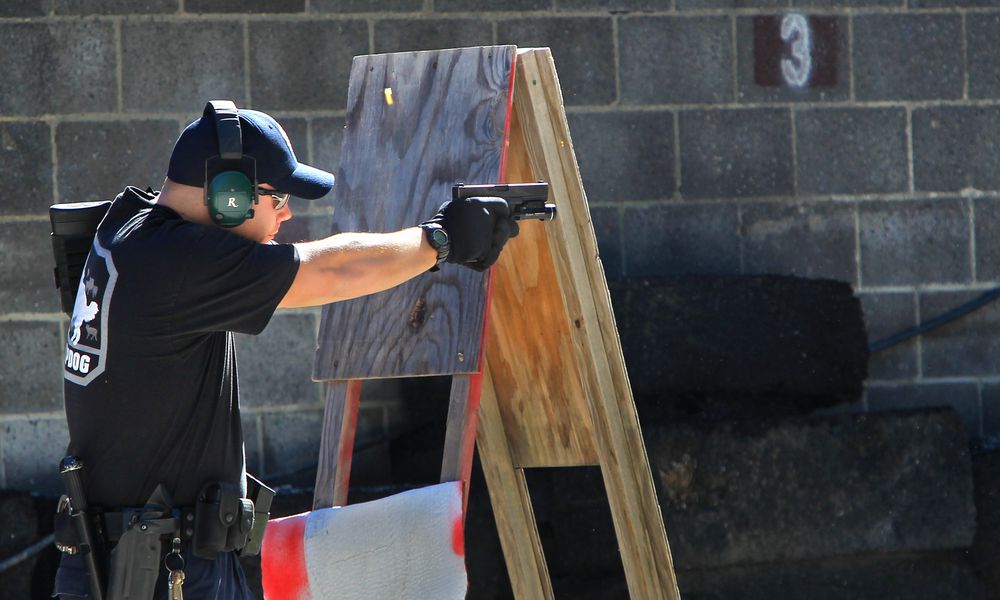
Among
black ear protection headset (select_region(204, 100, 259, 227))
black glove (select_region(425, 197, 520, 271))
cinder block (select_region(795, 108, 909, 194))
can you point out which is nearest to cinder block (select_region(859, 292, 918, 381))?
cinder block (select_region(795, 108, 909, 194))

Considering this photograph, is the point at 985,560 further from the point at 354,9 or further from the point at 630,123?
the point at 354,9

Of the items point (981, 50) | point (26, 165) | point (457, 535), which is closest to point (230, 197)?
point (457, 535)

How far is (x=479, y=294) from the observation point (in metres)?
2.77

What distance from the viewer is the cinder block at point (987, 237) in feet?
16.1

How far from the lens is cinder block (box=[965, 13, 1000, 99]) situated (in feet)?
16.0

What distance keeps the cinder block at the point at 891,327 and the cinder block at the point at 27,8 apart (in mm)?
3082

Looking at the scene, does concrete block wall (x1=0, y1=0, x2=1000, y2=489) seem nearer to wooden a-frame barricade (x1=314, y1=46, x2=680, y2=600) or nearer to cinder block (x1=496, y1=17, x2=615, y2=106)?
cinder block (x1=496, y1=17, x2=615, y2=106)

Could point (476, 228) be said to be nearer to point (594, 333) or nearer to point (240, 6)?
point (594, 333)

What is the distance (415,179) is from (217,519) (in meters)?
0.90

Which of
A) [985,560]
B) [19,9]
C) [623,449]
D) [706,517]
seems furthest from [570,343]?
[19,9]

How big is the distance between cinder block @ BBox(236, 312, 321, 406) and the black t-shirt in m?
2.19

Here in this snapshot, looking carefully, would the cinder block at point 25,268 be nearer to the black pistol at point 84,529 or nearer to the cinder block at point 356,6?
the cinder block at point 356,6

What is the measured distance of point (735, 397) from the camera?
178 inches

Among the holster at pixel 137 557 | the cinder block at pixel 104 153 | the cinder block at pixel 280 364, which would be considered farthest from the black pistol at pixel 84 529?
the cinder block at pixel 104 153
